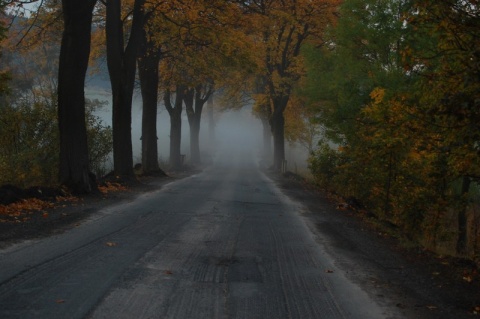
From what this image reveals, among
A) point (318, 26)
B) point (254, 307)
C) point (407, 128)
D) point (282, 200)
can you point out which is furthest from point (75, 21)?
point (318, 26)

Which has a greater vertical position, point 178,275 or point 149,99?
point 149,99

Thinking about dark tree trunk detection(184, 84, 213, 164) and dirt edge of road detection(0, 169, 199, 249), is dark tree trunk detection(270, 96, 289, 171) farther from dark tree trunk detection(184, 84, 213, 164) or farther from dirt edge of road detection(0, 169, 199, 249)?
dirt edge of road detection(0, 169, 199, 249)

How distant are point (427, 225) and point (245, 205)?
4.91 m

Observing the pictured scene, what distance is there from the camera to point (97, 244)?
7.46 meters

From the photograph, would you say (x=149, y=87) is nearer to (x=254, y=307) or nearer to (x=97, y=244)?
(x=97, y=244)

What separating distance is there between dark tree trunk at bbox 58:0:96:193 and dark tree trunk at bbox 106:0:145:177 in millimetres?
4985

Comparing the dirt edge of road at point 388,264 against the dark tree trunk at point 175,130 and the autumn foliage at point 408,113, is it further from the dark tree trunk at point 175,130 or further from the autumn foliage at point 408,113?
the dark tree trunk at point 175,130

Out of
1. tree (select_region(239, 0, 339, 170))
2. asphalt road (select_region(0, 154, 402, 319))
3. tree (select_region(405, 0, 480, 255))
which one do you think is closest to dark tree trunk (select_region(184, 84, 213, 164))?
tree (select_region(239, 0, 339, 170))

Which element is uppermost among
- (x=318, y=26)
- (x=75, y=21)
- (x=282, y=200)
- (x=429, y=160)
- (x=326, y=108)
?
(x=318, y=26)

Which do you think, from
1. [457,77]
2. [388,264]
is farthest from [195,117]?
[457,77]

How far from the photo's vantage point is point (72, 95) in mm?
13844

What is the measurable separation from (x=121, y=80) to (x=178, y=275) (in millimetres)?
14729

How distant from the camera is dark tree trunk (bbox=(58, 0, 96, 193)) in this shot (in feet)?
45.2

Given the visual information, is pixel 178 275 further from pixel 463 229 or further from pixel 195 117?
pixel 195 117
